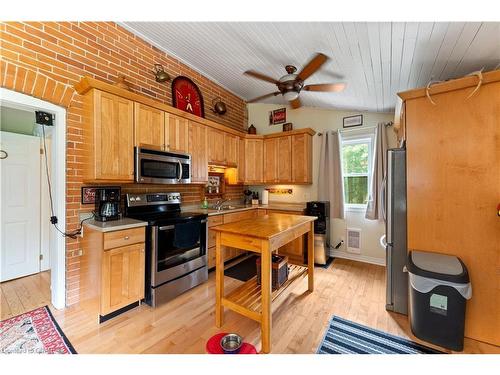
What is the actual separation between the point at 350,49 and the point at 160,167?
Answer: 7.89ft

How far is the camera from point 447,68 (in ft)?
6.21

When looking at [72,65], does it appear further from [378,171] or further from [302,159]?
[378,171]

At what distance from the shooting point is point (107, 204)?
221 centimetres

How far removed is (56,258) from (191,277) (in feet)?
4.62

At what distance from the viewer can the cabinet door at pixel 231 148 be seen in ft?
12.3

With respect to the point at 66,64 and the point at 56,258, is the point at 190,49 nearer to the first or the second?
the point at 66,64

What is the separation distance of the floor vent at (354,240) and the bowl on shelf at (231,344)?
284cm

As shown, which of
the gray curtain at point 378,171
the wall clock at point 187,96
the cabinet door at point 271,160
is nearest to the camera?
the wall clock at point 187,96

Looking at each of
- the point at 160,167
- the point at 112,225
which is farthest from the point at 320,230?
the point at 112,225

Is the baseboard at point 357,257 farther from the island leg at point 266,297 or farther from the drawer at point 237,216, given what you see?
the island leg at point 266,297

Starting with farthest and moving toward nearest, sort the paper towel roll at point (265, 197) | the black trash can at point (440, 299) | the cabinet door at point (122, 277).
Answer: the paper towel roll at point (265, 197)
the cabinet door at point (122, 277)
the black trash can at point (440, 299)

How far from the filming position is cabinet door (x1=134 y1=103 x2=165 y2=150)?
7.87ft

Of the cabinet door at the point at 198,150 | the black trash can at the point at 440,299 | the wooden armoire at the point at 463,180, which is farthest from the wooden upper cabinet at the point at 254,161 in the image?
the black trash can at the point at 440,299
